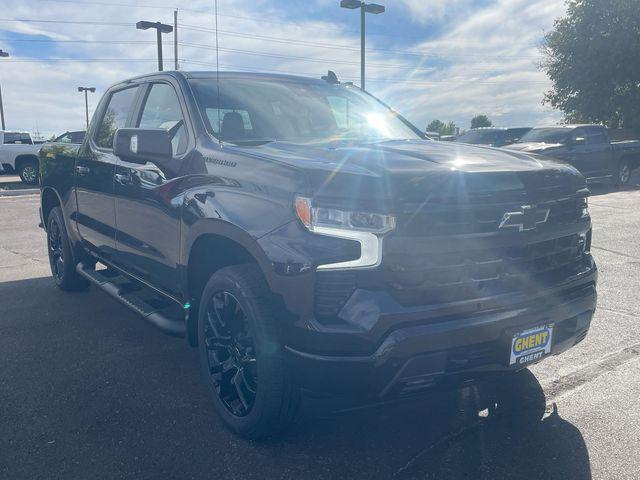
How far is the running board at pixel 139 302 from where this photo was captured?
3.59 m

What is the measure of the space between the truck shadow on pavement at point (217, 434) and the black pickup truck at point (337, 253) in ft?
0.78

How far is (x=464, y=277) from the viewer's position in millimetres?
2641

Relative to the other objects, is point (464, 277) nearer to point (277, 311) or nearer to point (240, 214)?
point (277, 311)

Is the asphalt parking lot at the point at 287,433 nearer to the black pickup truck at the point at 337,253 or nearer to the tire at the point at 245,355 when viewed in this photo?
the tire at the point at 245,355

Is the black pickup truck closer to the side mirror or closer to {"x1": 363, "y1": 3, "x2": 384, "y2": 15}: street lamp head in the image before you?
the side mirror

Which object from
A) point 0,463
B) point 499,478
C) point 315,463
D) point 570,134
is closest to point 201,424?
point 315,463

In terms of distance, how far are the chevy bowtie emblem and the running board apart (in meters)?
1.88

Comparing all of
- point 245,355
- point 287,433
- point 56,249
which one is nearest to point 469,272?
point 245,355

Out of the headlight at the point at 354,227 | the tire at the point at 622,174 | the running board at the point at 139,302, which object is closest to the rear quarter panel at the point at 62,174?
the running board at the point at 139,302

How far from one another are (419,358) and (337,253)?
546 millimetres

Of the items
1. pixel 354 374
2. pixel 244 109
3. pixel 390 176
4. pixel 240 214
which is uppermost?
pixel 244 109

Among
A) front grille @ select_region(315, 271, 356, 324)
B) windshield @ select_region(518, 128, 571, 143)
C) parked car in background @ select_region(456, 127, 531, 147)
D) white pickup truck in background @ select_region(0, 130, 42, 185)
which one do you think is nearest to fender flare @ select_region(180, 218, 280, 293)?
front grille @ select_region(315, 271, 356, 324)

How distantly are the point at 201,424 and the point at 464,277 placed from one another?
163 centimetres

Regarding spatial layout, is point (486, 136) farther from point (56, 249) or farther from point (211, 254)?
point (211, 254)
